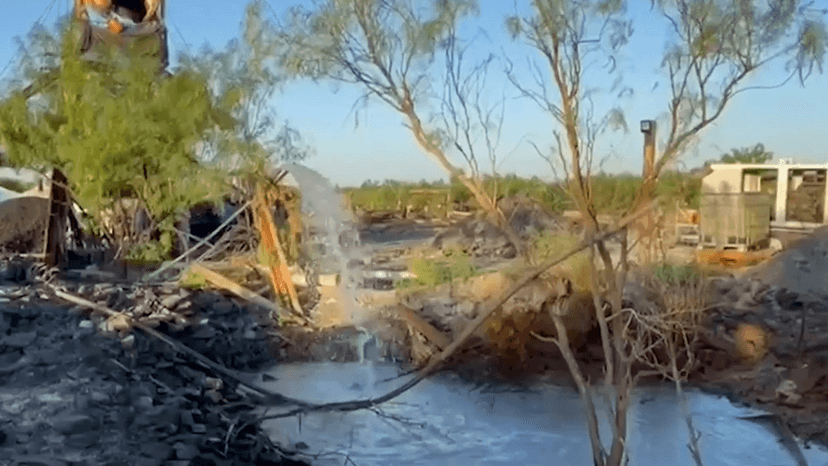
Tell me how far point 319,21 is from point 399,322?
146 inches

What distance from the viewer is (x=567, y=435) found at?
543 centimetres

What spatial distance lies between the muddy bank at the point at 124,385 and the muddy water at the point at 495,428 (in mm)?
387

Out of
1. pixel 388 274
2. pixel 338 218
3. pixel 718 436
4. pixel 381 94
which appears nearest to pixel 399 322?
pixel 338 218

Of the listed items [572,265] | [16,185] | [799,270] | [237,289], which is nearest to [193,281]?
[237,289]

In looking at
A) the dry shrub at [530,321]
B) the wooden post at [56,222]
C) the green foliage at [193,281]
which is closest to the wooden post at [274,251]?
the green foliage at [193,281]

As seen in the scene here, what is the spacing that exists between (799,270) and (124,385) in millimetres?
7533

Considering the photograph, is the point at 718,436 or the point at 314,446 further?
the point at 718,436

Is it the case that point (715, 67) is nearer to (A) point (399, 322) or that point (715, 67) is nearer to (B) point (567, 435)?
(B) point (567, 435)

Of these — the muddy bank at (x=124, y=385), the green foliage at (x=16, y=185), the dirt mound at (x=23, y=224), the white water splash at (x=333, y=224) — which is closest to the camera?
the muddy bank at (x=124, y=385)

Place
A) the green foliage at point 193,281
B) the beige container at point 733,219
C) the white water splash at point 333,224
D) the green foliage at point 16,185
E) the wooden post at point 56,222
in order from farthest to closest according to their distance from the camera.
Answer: the green foliage at point 16,185, the beige container at point 733,219, the wooden post at point 56,222, the green foliage at point 193,281, the white water splash at point 333,224

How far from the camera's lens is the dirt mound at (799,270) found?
9.34 meters

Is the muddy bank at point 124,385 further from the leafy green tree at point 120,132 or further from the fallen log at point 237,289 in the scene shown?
the leafy green tree at point 120,132

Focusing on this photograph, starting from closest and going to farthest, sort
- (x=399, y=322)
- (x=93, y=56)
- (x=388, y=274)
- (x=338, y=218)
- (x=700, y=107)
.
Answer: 1. (x=700, y=107)
2. (x=399, y=322)
3. (x=338, y=218)
4. (x=388, y=274)
5. (x=93, y=56)

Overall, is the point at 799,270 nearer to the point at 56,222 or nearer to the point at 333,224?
the point at 333,224
